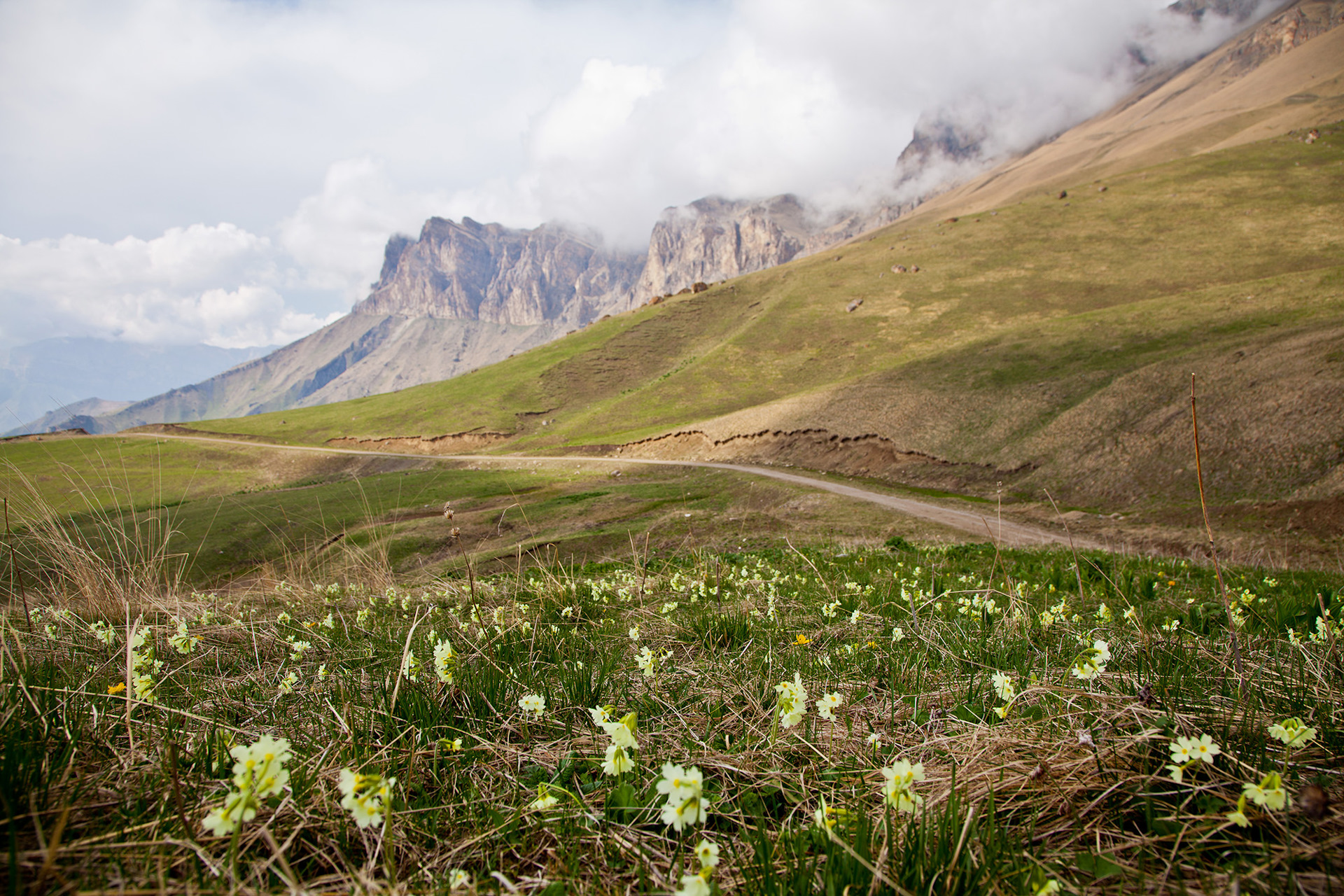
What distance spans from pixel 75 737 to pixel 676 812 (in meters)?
2.12

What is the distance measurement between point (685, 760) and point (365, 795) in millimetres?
1288

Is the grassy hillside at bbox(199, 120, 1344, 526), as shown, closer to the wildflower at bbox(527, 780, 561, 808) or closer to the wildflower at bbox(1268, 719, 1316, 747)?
the wildflower at bbox(1268, 719, 1316, 747)

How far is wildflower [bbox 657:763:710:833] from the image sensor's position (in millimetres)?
1476

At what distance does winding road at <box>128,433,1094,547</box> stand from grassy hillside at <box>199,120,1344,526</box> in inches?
126

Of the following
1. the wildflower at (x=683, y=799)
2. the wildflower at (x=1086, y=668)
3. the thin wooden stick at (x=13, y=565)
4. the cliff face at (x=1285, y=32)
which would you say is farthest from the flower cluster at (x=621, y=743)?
the cliff face at (x=1285, y=32)

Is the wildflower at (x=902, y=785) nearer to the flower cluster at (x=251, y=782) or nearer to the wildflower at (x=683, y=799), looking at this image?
the wildflower at (x=683, y=799)

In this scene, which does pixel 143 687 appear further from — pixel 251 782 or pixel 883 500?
pixel 883 500

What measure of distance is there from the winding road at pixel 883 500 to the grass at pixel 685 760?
104 centimetres

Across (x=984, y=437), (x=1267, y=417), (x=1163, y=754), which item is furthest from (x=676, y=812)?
(x=984, y=437)

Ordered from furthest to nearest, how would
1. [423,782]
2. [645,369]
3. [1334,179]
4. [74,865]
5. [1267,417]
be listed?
1. [645,369]
2. [1334,179]
3. [1267,417]
4. [423,782]
5. [74,865]

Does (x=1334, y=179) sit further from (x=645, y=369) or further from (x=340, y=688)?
(x=340, y=688)

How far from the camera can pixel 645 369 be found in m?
69.8

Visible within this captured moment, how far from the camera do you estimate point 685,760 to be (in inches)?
95.0

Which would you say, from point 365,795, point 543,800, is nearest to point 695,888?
point 543,800
